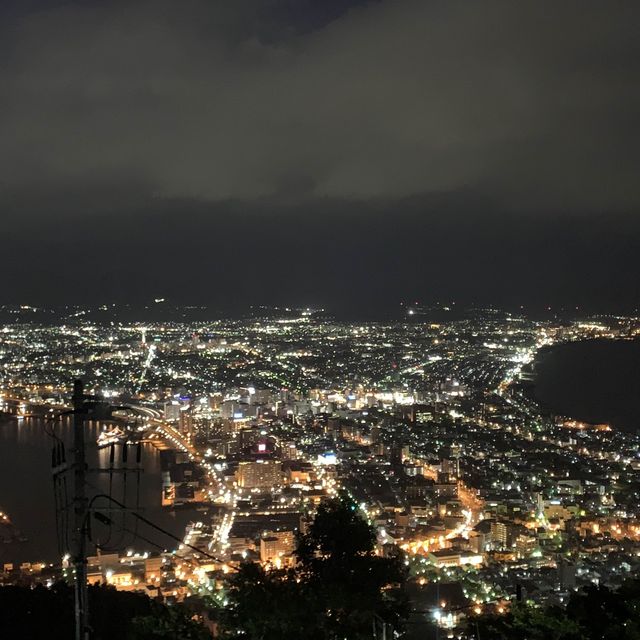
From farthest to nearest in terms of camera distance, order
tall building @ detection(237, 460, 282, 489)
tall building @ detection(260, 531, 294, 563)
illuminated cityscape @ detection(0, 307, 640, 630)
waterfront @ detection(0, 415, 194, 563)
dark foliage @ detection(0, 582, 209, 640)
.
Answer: tall building @ detection(237, 460, 282, 489) < waterfront @ detection(0, 415, 194, 563) < tall building @ detection(260, 531, 294, 563) < illuminated cityscape @ detection(0, 307, 640, 630) < dark foliage @ detection(0, 582, 209, 640)

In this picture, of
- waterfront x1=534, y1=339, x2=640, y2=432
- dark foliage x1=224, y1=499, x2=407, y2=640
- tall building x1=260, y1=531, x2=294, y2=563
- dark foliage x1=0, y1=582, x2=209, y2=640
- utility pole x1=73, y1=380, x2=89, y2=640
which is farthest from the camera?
waterfront x1=534, y1=339, x2=640, y2=432

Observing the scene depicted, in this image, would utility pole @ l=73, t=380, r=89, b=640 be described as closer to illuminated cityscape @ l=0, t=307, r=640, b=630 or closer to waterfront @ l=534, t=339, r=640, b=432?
illuminated cityscape @ l=0, t=307, r=640, b=630

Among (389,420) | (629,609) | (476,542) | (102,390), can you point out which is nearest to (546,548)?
(476,542)

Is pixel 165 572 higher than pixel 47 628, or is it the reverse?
pixel 47 628

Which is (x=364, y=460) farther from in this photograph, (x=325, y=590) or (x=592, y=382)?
→ (x=592, y=382)

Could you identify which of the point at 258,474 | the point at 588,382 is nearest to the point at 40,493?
the point at 258,474

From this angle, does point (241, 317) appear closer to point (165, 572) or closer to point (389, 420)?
point (389, 420)

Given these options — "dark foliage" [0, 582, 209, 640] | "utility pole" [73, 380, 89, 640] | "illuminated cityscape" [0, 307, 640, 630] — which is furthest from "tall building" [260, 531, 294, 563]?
"utility pole" [73, 380, 89, 640]

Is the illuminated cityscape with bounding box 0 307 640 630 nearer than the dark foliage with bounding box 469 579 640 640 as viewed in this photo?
No
